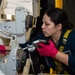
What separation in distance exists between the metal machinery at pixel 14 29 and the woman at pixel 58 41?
0.69 feet

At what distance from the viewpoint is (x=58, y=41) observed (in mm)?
2008

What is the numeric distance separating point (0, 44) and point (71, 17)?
68.1 inches

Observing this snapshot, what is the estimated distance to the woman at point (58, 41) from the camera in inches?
71.9

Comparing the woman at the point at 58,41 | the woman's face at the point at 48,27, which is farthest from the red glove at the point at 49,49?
the woman's face at the point at 48,27

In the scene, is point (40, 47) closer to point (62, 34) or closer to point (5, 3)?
A: point (62, 34)

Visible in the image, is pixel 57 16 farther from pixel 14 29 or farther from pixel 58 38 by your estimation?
pixel 14 29

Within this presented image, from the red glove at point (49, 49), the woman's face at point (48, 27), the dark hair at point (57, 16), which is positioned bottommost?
the red glove at point (49, 49)

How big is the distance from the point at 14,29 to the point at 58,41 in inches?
16.7

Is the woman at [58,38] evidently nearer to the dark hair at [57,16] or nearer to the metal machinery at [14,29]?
the dark hair at [57,16]

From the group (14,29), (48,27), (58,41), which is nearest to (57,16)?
(48,27)

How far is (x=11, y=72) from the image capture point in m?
1.78

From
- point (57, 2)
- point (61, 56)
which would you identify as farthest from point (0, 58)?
point (57, 2)

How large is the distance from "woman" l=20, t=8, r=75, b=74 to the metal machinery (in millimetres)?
Result: 209

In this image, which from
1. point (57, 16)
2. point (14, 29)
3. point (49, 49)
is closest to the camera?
point (49, 49)
